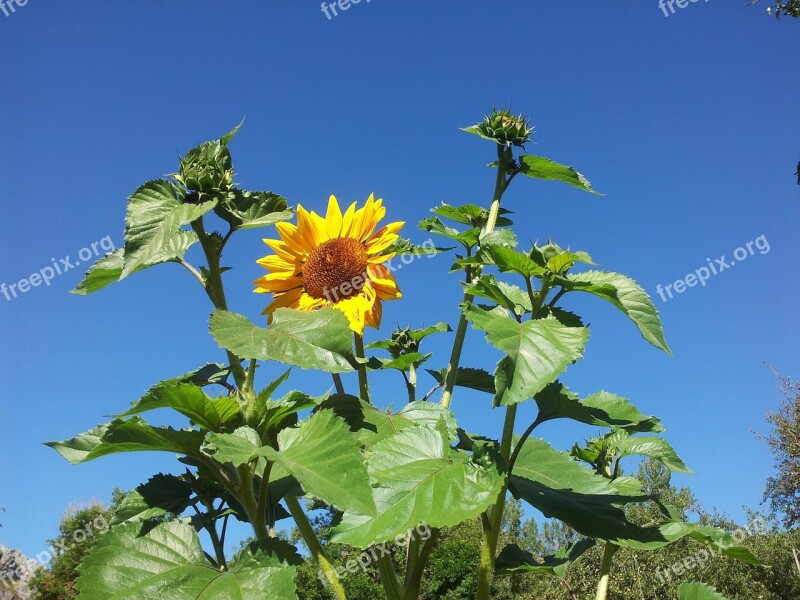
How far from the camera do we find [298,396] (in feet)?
5.42

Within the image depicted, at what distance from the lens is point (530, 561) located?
2.01m

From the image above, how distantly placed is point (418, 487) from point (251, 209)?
84 centimetres

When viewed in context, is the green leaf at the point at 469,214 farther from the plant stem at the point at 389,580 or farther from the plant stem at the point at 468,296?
the plant stem at the point at 389,580

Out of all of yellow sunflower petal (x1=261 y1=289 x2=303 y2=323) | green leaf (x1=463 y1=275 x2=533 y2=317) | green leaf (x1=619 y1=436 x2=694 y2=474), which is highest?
yellow sunflower petal (x1=261 y1=289 x2=303 y2=323)

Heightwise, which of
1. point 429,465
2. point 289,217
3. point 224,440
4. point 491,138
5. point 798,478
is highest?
point 491,138

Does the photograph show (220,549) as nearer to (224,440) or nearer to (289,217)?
(224,440)

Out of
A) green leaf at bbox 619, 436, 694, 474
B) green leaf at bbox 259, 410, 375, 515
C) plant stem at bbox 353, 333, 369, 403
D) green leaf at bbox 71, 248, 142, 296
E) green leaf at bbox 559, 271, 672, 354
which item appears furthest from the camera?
green leaf at bbox 619, 436, 694, 474

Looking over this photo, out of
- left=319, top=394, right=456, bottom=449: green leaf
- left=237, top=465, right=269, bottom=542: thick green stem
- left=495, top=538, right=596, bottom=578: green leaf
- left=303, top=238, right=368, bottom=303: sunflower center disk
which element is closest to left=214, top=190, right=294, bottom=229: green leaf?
left=303, top=238, right=368, bottom=303: sunflower center disk

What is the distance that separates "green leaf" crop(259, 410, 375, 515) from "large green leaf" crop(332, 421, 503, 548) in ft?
0.55

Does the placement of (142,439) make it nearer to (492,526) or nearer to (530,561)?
(492,526)

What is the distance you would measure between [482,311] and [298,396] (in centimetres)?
49

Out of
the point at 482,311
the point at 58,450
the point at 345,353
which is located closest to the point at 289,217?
the point at 345,353

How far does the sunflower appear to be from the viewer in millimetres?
2156

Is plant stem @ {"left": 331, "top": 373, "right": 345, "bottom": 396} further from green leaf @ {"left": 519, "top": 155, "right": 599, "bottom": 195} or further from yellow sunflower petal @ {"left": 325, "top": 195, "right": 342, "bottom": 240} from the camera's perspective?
green leaf @ {"left": 519, "top": 155, "right": 599, "bottom": 195}
